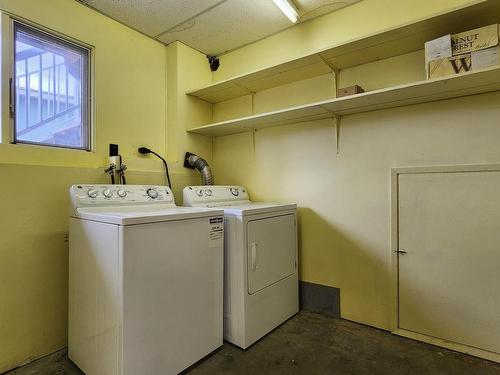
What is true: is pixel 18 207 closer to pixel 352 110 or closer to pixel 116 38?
pixel 116 38

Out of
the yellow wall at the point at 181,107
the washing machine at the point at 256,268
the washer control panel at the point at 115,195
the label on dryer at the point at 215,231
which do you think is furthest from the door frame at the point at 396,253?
the yellow wall at the point at 181,107

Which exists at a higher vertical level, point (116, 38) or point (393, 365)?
point (116, 38)

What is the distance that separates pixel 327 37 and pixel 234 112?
1.18 meters

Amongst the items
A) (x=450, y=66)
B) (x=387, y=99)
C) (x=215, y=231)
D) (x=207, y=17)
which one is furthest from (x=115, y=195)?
(x=450, y=66)

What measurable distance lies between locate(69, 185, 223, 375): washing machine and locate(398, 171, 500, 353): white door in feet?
4.67

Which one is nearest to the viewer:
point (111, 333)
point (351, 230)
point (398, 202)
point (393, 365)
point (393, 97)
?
point (111, 333)

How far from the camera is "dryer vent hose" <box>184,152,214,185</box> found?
2895 millimetres

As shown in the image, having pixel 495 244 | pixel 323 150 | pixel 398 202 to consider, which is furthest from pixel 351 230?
pixel 495 244

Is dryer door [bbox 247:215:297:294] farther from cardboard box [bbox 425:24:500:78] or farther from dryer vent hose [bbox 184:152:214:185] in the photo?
cardboard box [bbox 425:24:500:78]

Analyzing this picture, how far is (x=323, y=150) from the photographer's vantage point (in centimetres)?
254

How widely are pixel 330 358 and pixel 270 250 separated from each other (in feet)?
2.71

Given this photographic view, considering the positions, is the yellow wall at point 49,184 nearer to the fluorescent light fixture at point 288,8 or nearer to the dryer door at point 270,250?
the dryer door at point 270,250

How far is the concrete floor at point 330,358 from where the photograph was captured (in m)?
1.79

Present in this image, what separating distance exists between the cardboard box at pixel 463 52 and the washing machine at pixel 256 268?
4.70 ft
